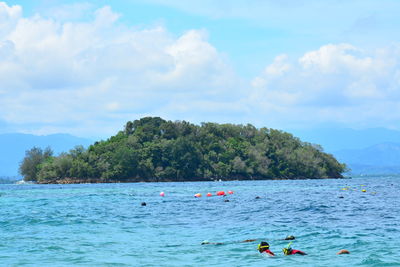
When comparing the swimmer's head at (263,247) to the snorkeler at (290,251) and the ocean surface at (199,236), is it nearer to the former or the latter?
the ocean surface at (199,236)

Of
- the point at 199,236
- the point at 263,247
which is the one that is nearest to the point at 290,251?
the point at 263,247

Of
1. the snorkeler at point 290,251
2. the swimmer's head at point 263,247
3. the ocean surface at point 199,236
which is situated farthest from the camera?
the swimmer's head at point 263,247

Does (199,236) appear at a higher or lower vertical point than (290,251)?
higher

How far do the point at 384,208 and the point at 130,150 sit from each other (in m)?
146

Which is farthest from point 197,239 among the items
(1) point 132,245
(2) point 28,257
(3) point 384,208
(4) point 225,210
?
(3) point 384,208

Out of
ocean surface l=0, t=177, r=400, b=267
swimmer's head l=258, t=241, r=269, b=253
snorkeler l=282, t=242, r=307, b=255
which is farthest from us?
swimmer's head l=258, t=241, r=269, b=253

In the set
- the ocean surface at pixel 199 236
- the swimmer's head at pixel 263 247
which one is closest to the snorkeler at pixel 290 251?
the ocean surface at pixel 199 236

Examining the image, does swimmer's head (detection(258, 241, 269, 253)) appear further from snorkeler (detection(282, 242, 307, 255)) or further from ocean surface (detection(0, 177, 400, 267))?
A: snorkeler (detection(282, 242, 307, 255))

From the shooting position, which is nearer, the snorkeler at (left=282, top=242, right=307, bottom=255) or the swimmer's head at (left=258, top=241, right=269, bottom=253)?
the snorkeler at (left=282, top=242, right=307, bottom=255)

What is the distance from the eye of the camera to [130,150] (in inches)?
7397

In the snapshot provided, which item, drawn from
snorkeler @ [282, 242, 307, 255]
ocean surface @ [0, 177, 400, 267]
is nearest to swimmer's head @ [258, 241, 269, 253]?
ocean surface @ [0, 177, 400, 267]

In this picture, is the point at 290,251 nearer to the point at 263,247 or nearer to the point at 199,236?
the point at 263,247

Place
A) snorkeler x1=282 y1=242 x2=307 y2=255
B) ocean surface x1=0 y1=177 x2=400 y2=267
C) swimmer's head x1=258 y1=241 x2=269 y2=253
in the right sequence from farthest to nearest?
swimmer's head x1=258 y1=241 x2=269 y2=253
snorkeler x1=282 y1=242 x2=307 y2=255
ocean surface x1=0 y1=177 x2=400 y2=267

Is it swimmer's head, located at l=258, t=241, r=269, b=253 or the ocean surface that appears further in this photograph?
swimmer's head, located at l=258, t=241, r=269, b=253
